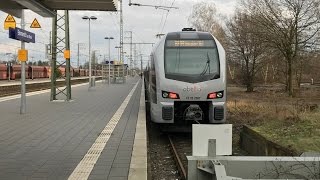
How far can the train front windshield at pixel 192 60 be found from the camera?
12.6 m

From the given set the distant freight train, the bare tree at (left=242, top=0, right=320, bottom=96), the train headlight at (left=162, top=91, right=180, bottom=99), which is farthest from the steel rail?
the distant freight train

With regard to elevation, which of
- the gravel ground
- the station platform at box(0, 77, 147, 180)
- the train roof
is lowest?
the gravel ground

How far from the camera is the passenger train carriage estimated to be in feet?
40.8

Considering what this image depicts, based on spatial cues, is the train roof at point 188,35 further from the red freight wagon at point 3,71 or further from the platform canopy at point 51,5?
the red freight wagon at point 3,71

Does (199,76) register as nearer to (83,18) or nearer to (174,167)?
(174,167)

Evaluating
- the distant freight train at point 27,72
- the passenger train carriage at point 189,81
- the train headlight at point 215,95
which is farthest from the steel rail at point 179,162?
the distant freight train at point 27,72

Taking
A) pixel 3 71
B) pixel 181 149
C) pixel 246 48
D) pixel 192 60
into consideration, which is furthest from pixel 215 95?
pixel 3 71

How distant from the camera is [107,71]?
5134 cm

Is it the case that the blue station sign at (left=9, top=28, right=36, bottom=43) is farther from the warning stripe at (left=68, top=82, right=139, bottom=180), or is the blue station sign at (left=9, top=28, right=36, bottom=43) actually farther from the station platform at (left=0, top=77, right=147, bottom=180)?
the warning stripe at (left=68, top=82, right=139, bottom=180)

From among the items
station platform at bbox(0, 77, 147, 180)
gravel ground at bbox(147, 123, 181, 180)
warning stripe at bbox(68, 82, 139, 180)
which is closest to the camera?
warning stripe at bbox(68, 82, 139, 180)

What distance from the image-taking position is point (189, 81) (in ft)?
40.9

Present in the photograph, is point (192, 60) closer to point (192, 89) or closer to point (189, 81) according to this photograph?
point (189, 81)

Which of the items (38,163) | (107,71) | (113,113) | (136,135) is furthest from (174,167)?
(107,71)

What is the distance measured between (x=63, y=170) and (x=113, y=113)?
9.05 metres
